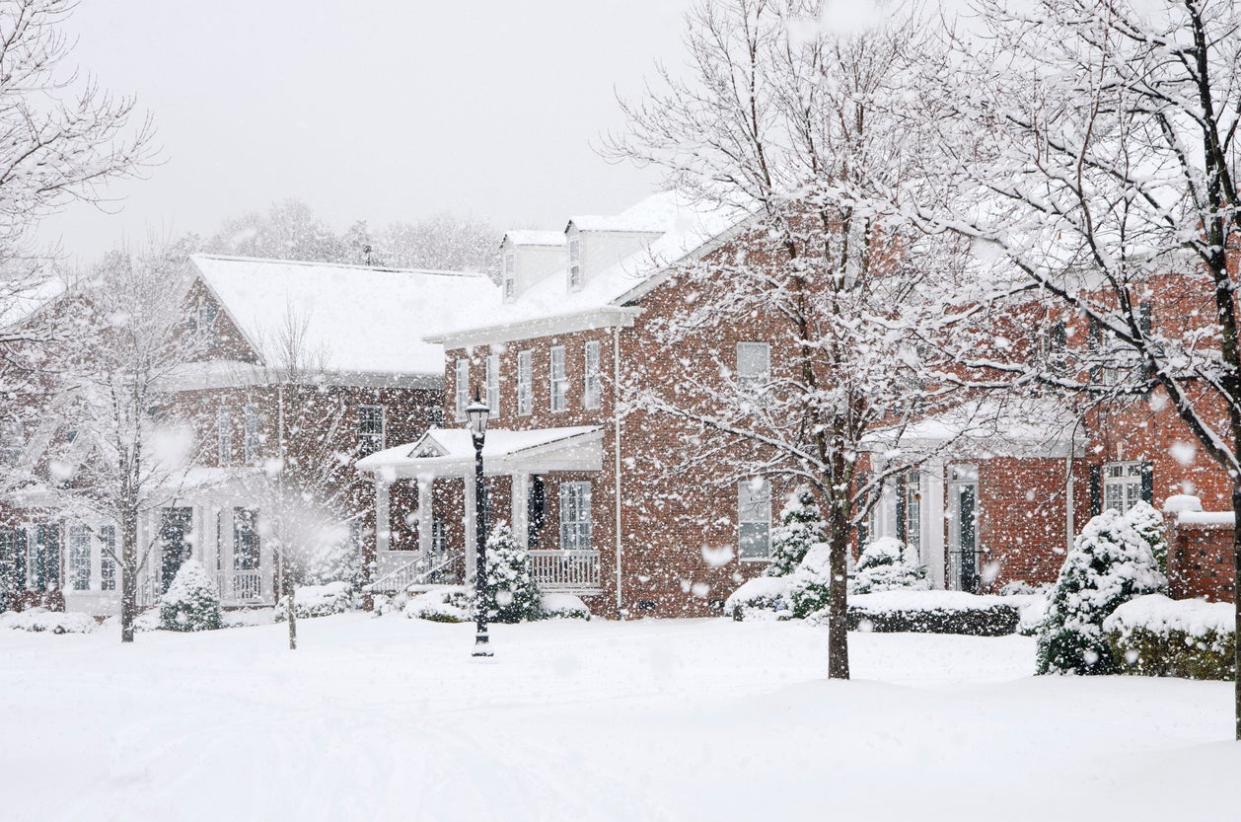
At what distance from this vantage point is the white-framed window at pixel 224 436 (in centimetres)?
4044

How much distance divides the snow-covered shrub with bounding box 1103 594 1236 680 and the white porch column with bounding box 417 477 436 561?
2180 cm

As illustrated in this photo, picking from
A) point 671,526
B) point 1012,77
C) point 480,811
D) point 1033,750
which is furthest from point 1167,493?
point 480,811

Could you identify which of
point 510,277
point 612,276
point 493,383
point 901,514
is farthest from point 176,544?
point 901,514

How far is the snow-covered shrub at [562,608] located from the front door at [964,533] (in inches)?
301

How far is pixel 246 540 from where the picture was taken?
134ft

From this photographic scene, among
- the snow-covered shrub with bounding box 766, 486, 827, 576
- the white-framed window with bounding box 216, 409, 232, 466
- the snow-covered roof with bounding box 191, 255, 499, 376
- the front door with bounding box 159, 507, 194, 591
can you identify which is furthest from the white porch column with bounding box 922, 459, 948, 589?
the front door with bounding box 159, 507, 194, 591

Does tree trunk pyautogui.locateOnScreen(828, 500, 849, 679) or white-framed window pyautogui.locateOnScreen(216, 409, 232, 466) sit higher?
white-framed window pyautogui.locateOnScreen(216, 409, 232, 466)

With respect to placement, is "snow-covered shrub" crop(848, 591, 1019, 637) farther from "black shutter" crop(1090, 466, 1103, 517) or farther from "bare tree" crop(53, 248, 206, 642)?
"bare tree" crop(53, 248, 206, 642)

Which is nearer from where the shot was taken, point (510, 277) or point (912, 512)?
point (912, 512)

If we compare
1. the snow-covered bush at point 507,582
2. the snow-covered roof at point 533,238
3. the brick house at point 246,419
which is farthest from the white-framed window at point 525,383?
the snow-covered bush at point 507,582

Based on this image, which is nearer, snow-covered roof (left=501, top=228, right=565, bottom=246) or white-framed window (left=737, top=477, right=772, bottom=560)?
white-framed window (left=737, top=477, right=772, bottom=560)

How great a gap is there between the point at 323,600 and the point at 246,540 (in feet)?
19.0

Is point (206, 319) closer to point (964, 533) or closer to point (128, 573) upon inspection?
point (128, 573)

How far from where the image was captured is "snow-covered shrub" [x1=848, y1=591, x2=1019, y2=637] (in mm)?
24750
